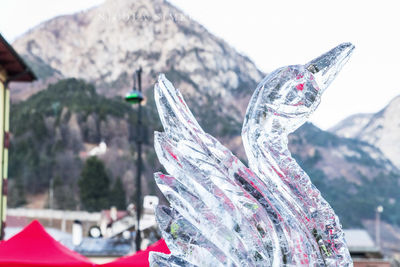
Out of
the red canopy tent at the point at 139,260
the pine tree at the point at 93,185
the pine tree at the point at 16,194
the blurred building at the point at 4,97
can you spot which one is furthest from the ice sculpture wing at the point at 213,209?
the pine tree at the point at 16,194

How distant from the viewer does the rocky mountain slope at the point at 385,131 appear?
12051 centimetres

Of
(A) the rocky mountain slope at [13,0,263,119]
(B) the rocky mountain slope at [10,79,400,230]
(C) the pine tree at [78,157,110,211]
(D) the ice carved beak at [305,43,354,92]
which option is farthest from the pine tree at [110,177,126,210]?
(D) the ice carved beak at [305,43,354,92]

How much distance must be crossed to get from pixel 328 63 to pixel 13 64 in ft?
41.0

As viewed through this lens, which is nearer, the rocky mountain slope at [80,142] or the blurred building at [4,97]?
the blurred building at [4,97]

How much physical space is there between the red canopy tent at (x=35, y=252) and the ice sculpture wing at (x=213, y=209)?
3.88 metres

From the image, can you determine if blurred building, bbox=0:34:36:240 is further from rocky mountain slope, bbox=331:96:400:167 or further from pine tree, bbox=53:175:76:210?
rocky mountain slope, bbox=331:96:400:167

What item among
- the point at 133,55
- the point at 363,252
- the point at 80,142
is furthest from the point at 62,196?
the point at 363,252

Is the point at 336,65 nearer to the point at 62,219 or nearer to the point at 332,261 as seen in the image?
the point at 332,261

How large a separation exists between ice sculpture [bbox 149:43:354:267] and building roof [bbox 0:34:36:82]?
9.79 meters

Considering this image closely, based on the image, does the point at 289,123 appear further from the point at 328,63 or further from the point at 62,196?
the point at 62,196

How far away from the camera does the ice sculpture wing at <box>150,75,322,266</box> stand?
4.39 metres

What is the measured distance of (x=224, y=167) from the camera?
4.54 m

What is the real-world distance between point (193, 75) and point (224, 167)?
104112 millimetres

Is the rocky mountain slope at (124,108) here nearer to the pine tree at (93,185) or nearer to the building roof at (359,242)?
the pine tree at (93,185)
